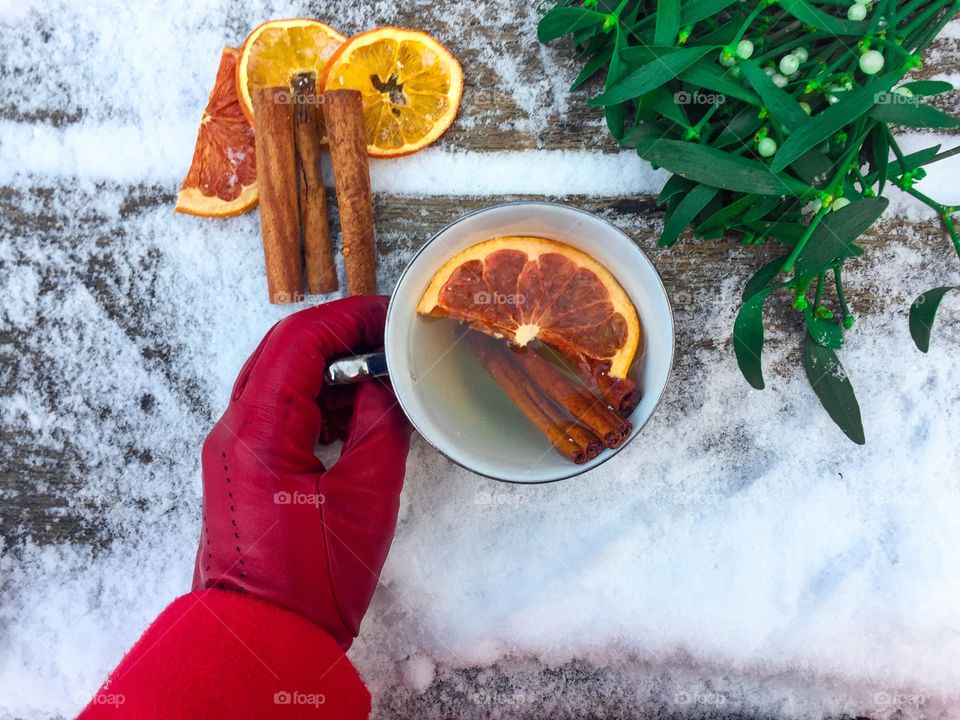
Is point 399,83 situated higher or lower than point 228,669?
higher

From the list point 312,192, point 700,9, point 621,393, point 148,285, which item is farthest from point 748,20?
point 148,285

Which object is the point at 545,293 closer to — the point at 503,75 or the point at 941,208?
the point at 503,75

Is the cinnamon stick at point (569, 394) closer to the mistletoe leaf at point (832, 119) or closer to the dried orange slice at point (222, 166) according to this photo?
the mistletoe leaf at point (832, 119)

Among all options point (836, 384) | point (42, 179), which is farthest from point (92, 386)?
point (836, 384)

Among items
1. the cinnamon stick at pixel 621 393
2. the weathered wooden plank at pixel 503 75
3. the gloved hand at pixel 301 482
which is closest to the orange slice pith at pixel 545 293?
the cinnamon stick at pixel 621 393

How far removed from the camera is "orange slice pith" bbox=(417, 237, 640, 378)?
0.74 m

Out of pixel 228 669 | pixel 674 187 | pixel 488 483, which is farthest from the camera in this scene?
pixel 488 483

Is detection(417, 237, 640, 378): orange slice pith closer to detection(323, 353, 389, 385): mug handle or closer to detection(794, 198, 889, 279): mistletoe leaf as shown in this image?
detection(323, 353, 389, 385): mug handle

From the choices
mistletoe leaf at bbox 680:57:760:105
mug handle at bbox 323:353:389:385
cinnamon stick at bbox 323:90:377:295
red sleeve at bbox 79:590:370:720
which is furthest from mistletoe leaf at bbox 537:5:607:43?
red sleeve at bbox 79:590:370:720

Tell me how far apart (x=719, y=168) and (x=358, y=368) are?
490 millimetres

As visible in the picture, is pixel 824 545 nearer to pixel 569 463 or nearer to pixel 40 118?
pixel 569 463

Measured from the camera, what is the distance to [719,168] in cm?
78

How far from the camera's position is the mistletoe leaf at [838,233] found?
0.75m

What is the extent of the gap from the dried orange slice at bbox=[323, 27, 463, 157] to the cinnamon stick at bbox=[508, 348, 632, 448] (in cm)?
35
